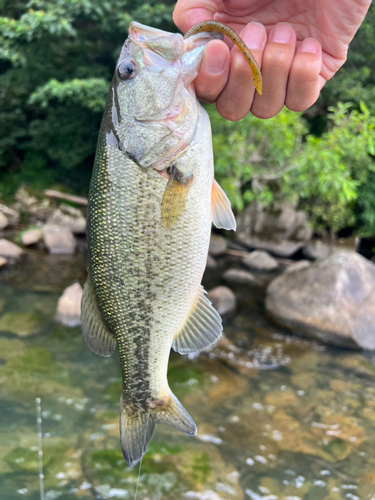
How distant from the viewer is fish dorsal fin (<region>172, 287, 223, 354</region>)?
1847mm

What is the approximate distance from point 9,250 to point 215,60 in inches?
346

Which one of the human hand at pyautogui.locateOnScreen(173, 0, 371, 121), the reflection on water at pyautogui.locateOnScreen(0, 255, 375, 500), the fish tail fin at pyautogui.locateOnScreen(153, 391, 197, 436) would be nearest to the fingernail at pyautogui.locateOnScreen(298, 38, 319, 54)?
the human hand at pyautogui.locateOnScreen(173, 0, 371, 121)

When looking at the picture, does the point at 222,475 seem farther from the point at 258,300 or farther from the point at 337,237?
the point at 337,237

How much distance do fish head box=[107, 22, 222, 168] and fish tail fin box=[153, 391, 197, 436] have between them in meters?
1.18

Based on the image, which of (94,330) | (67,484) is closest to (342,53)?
(94,330)

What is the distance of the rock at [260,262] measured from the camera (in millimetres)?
10602

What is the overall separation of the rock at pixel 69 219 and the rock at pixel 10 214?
0.99 metres

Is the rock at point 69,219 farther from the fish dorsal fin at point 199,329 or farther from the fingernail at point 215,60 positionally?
the fingernail at point 215,60

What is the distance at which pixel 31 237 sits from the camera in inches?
395

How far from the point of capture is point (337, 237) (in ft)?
43.3

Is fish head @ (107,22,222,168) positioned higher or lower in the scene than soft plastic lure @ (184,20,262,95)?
lower

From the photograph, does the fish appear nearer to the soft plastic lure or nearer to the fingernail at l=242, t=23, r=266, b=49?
the soft plastic lure

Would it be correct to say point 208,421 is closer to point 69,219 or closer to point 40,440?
point 40,440

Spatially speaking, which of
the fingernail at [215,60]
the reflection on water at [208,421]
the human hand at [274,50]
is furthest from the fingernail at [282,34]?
the reflection on water at [208,421]
